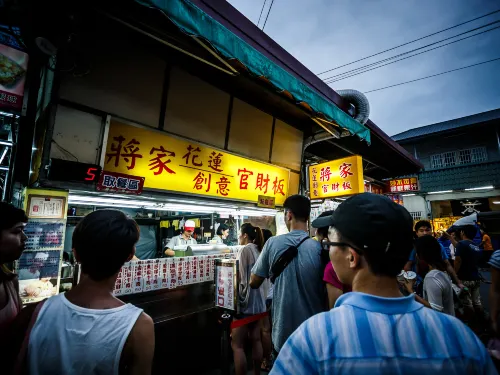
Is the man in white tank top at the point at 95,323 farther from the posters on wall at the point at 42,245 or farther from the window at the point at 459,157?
the window at the point at 459,157

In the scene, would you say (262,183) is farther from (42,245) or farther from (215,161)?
(42,245)

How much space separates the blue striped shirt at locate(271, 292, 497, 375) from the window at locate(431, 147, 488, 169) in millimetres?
24365

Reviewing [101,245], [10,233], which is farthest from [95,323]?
[10,233]

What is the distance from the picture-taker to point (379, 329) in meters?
0.94

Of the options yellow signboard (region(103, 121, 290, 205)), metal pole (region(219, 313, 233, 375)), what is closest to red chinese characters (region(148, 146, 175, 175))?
yellow signboard (region(103, 121, 290, 205))

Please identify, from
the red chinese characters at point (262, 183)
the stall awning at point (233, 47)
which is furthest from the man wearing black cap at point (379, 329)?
the red chinese characters at point (262, 183)

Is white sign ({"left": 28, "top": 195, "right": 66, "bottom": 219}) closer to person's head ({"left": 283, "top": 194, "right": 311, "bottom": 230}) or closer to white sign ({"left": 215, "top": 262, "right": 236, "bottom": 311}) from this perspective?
white sign ({"left": 215, "top": 262, "right": 236, "bottom": 311})

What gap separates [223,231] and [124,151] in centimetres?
519

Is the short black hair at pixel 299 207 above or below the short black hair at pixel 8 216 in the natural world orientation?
above

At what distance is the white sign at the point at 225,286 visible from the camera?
4320mm

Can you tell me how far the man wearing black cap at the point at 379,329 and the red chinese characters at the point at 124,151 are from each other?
3.93 metres

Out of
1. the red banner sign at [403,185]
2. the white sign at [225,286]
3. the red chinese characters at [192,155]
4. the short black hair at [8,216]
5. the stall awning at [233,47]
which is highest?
the red banner sign at [403,185]

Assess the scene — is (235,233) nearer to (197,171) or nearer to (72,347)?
(197,171)

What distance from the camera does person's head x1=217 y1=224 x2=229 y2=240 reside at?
8.55 meters
